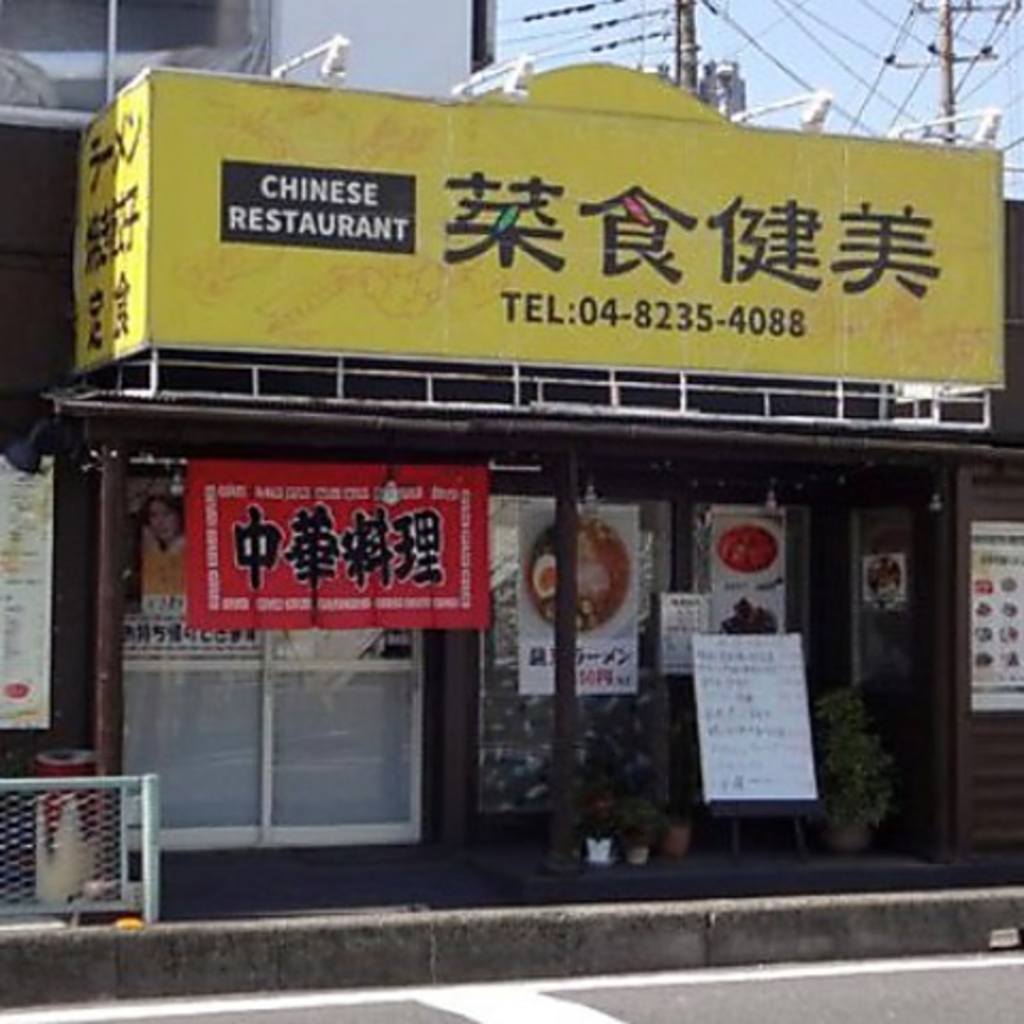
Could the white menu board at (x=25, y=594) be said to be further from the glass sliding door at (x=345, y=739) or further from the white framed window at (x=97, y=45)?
the white framed window at (x=97, y=45)

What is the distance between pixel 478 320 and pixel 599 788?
3259 mm

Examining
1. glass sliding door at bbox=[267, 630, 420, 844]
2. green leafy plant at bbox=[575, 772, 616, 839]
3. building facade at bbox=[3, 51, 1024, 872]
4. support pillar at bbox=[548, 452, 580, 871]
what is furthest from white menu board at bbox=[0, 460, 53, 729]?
green leafy plant at bbox=[575, 772, 616, 839]

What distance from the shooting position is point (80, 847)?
10.3 metres

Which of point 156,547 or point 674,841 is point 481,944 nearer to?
point 674,841

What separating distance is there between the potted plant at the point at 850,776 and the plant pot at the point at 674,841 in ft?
3.24

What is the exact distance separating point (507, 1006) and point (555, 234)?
4.77 m

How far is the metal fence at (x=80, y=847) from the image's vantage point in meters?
10.1

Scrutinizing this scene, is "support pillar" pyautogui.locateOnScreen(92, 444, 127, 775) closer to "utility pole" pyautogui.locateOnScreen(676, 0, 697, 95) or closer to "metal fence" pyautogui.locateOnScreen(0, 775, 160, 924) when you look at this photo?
"metal fence" pyautogui.locateOnScreen(0, 775, 160, 924)

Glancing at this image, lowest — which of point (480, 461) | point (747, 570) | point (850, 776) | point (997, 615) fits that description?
point (850, 776)

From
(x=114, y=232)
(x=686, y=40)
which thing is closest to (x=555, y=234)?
(x=114, y=232)

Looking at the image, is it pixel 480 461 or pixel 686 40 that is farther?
pixel 686 40

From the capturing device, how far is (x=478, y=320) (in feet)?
38.8

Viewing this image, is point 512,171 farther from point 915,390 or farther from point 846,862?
point 846,862

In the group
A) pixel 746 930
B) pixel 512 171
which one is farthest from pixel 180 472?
pixel 746 930
